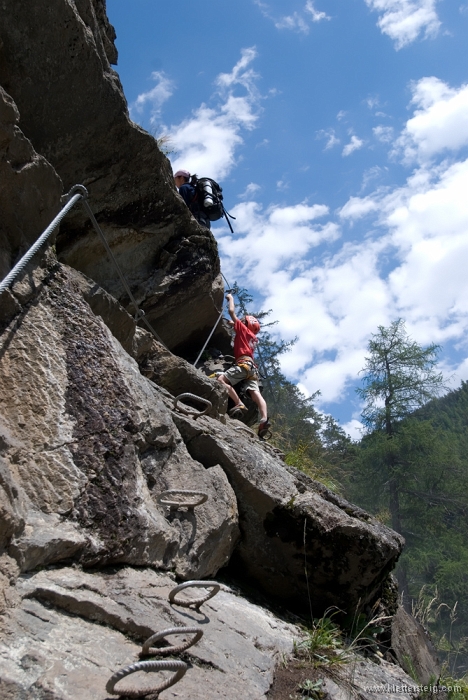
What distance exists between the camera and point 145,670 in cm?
215

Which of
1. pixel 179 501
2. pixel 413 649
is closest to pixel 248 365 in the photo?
pixel 413 649

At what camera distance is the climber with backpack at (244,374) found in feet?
29.1

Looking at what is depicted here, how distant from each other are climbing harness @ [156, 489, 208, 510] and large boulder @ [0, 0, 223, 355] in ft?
11.9

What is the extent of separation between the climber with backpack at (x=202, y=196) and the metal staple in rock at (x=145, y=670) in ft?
26.3

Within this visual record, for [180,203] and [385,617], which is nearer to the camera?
[385,617]

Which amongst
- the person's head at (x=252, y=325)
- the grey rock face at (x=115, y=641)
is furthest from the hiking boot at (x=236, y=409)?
the grey rock face at (x=115, y=641)

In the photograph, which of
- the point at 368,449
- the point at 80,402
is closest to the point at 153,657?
the point at 80,402

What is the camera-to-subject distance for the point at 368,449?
24844mm

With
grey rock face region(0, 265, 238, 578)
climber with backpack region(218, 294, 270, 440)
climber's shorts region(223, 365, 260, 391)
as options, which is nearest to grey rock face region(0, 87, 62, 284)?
grey rock face region(0, 265, 238, 578)

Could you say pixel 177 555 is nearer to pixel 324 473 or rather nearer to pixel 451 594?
pixel 324 473

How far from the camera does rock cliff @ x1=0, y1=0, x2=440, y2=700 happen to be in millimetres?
2662

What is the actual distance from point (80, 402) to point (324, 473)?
796 cm

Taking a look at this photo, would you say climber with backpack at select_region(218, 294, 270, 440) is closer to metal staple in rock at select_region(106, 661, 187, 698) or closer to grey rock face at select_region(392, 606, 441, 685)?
grey rock face at select_region(392, 606, 441, 685)

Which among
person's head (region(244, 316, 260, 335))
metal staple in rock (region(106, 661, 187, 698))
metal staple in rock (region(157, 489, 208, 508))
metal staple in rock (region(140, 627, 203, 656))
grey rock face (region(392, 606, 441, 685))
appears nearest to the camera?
metal staple in rock (region(106, 661, 187, 698))
